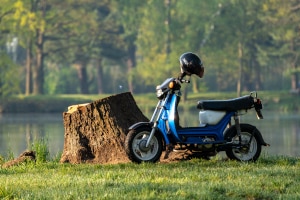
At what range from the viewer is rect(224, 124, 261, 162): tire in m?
13.4

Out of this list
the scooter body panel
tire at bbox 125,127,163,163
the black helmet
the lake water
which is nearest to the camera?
tire at bbox 125,127,163,163

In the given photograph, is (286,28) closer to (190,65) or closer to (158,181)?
(190,65)

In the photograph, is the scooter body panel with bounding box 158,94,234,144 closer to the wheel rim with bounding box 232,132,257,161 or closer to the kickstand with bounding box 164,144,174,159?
the wheel rim with bounding box 232,132,257,161

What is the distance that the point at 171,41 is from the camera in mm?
70062

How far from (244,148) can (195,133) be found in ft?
2.79

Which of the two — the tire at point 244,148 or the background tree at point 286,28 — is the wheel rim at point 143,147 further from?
the background tree at point 286,28

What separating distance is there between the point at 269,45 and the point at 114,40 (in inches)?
512

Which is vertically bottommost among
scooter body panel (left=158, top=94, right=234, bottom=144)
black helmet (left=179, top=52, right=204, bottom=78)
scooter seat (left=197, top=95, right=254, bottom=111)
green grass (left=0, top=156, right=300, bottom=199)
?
green grass (left=0, top=156, right=300, bottom=199)

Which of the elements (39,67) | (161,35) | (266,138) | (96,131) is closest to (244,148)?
(96,131)

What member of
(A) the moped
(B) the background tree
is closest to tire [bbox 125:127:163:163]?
(A) the moped

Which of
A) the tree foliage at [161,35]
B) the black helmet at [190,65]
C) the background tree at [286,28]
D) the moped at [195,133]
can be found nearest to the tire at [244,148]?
the moped at [195,133]

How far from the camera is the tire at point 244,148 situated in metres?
13.4

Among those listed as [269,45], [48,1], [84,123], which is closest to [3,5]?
[48,1]

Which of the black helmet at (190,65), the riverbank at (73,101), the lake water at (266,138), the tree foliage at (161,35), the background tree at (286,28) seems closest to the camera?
the black helmet at (190,65)
